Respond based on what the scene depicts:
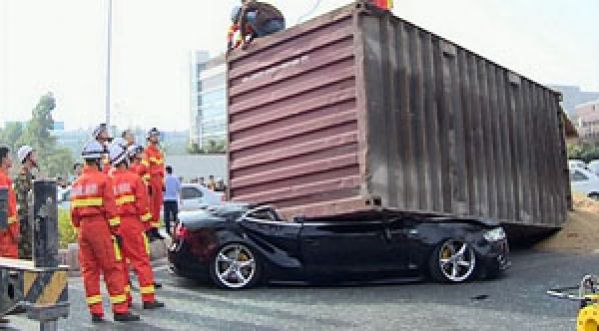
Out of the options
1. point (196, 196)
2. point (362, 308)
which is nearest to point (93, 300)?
point (362, 308)

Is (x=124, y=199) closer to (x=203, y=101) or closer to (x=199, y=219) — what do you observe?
(x=199, y=219)

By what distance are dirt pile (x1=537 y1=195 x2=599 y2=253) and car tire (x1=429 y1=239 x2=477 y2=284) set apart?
117 inches

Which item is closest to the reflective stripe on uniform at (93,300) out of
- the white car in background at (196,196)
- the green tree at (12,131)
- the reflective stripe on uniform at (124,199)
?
the reflective stripe on uniform at (124,199)

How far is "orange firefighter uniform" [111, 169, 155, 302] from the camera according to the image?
6.53m

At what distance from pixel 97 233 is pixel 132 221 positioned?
597 mm

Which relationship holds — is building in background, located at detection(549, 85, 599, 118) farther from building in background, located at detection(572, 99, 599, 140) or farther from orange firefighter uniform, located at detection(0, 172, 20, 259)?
orange firefighter uniform, located at detection(0, 172, 20, 259)

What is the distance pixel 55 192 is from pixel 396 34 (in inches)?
185

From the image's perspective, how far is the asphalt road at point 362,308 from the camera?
226 inches

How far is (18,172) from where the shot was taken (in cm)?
741

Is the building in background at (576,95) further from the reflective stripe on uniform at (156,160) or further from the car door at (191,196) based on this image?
the reflective stripe on uniform at (156,160)

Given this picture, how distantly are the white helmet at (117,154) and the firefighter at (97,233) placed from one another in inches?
20.2

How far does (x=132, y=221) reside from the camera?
21.5ft

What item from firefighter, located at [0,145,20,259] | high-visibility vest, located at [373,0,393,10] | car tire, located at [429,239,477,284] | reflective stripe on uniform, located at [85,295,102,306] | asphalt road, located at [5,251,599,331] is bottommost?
asphalt road, located at [5,251,599,331]

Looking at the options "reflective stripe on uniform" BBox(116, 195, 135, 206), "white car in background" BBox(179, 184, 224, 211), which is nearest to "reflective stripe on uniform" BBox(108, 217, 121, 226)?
"reflective stripe on uniform" BBox(116, 195, 135, 206)
